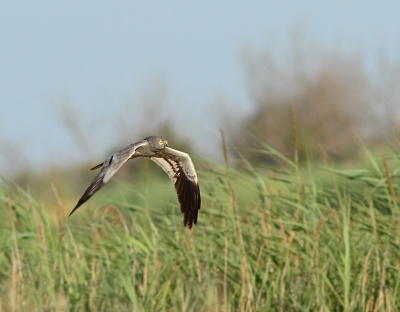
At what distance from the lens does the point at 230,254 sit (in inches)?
175

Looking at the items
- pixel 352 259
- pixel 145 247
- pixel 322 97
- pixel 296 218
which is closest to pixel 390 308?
pixel 352 259

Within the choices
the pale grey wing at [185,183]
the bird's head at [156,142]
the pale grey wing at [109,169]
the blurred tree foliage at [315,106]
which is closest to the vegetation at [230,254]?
the pale grey wing at [185,183]

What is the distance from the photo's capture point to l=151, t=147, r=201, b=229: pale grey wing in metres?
3.93

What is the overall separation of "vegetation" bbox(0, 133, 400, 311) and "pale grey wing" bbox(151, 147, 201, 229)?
22 centimetres

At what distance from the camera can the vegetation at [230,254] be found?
3988 millimetres

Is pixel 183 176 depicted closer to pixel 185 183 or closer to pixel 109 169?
pixel 185 183

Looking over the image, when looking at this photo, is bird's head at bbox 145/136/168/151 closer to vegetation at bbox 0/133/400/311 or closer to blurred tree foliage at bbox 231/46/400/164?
vegetation at bbox 0/133/400/311

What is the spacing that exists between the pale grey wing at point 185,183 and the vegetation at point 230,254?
224 mm

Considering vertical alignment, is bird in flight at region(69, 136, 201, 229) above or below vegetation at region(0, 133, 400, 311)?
above

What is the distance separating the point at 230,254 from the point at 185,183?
690mm

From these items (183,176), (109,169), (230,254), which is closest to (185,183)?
(183,176)

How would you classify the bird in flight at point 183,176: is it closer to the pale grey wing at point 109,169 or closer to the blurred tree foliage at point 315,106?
the pale grey wing at point 109,169

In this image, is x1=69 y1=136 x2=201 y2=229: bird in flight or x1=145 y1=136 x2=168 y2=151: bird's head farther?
x1=69 y1=136 x2=201 y2=229: bird in flight

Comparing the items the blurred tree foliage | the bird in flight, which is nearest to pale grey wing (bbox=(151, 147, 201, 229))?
the bird in flight
